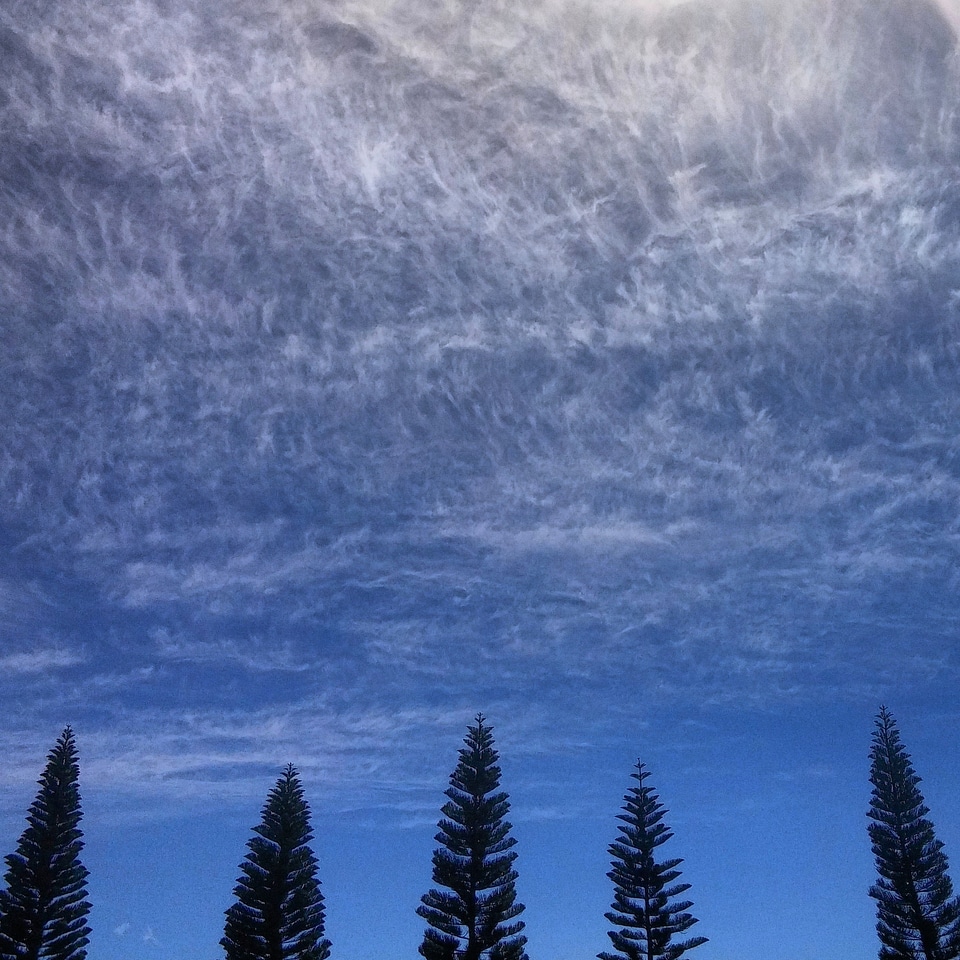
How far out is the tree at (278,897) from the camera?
31734 mm

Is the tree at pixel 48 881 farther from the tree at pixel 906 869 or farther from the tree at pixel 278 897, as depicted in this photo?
the tree at pixel 906 869

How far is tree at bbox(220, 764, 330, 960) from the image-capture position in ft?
104

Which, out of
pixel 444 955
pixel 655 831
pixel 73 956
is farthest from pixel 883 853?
pixel 73 956

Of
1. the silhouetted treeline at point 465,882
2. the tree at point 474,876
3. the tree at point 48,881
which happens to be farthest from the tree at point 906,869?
the tree at point 48,881

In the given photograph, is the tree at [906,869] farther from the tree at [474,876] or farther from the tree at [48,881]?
the tree at [48,881]

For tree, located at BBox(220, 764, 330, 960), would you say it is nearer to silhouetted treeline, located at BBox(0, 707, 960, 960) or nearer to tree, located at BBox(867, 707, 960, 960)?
silhouetted treeline, located at BBox(0, 707, 960, 960)

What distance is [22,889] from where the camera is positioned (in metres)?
32.0

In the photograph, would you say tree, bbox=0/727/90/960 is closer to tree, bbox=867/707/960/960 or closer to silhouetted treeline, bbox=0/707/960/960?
silhouetted treeline, bbox=0/707/960/960

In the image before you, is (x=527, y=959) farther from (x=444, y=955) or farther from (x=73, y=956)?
(x=73, y=956)

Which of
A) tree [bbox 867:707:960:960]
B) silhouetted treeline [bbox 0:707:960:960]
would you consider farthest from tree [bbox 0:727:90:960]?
tree [bbox 867:707:960:960]

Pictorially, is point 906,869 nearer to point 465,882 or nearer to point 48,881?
point 465,882

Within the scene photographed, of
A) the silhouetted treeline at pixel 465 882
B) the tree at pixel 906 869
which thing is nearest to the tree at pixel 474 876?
the silhouetted treeline at pixel 465 882

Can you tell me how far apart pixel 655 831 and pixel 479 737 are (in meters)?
8.00

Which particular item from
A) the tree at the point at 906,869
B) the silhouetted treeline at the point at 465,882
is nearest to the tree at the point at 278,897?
the silhouetted treeline at the point at 465,882
